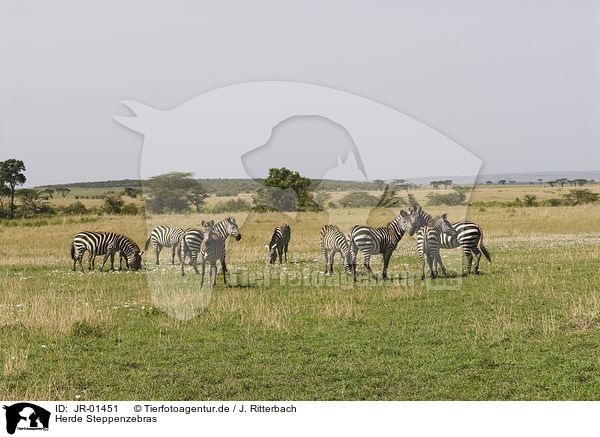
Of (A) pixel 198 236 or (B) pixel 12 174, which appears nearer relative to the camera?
(A) pixel 198 236

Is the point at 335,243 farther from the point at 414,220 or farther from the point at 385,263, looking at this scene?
the point at 414,220

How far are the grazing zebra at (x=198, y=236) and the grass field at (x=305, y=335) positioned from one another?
78 cm

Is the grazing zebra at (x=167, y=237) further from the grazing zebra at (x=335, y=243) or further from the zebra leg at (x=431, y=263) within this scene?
the zebra leg at (x=431, y=263)

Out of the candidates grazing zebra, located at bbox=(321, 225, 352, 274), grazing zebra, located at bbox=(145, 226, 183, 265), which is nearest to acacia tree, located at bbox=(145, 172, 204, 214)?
grazing zebra, located at bbox=(145, 226, 183, 265)

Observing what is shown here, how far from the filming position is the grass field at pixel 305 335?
8.30m

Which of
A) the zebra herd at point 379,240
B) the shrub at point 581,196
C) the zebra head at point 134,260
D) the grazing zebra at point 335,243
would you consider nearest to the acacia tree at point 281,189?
the zebra head at point 134,260

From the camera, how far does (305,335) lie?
35.8ft

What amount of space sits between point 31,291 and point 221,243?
5868 mm

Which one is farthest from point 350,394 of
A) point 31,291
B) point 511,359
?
point 31,291

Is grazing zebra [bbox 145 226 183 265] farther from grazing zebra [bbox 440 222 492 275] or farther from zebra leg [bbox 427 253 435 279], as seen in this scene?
grazing zebra [bbox 440 222 492 275]

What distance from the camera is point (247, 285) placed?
16.7 metres

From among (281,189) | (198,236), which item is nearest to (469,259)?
(198,236)
